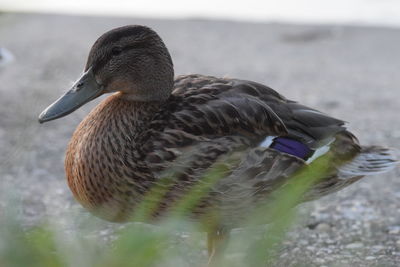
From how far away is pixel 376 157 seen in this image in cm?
446

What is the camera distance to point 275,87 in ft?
32.1

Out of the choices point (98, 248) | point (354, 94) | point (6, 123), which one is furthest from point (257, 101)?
point (354, 94)

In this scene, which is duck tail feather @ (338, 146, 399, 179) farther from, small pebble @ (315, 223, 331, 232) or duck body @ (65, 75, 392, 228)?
small pebble @ (315, 223, 331, 232)

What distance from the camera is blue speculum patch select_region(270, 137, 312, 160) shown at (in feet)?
13.1

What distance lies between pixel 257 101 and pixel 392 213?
5.49ft

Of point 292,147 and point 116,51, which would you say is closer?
point 116,51

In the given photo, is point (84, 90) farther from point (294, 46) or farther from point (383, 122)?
point (294, 46)

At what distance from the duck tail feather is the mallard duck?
15 millimetres

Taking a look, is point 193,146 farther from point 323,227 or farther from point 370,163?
point 323,227

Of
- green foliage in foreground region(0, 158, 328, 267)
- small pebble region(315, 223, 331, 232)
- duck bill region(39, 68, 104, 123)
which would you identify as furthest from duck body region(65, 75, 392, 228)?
green foliage in foreground region(0, 158, 328, 267)

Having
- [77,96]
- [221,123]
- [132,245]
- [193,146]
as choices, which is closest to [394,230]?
[221,123]

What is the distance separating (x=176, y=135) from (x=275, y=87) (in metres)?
6.16

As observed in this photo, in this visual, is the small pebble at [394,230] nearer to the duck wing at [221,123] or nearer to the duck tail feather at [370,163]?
the duck tail feather at [370,163]

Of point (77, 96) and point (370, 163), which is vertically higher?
point (77, 96)
